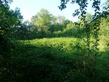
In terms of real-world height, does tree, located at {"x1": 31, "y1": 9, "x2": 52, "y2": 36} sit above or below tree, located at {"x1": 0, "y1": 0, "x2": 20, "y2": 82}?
above

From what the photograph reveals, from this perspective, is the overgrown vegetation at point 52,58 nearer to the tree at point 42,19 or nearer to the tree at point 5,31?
the tree at point 5,31

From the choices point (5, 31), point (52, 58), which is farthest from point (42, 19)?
point (5, 31)

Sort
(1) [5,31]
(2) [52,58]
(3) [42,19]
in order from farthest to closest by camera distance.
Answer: (3) [42,19]
(2) [52,58]
(1) [5,31]

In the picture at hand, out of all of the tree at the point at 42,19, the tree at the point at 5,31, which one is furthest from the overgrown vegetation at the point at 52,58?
the tree at the point at 42,19

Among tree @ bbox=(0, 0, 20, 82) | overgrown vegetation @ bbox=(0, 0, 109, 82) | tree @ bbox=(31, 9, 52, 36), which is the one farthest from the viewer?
tree @ bbox=(31, 9, 52, 36)

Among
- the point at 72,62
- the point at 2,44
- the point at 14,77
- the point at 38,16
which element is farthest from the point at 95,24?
the point at 38,16

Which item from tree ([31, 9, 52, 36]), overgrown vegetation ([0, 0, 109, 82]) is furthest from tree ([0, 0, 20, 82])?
tree ([31, 9, 52, 36])

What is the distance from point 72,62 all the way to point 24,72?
4898 millimetres

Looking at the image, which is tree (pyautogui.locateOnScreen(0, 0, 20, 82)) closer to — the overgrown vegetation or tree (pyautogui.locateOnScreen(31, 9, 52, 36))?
the overgrown vegetation

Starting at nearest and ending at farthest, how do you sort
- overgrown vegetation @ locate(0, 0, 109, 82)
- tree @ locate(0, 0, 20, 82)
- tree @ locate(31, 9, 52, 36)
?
overgrown vegetation @ locate(0, 0, 109, 82) → tree @ locate(0, 0, 20, 82) → tree @ locate(31, 9, 52, 36)

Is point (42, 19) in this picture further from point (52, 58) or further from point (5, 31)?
point (5, 31)

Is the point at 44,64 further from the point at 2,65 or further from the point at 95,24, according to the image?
the point at 95,24

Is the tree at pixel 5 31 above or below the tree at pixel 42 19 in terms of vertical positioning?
below

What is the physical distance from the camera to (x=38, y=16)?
265 ft
